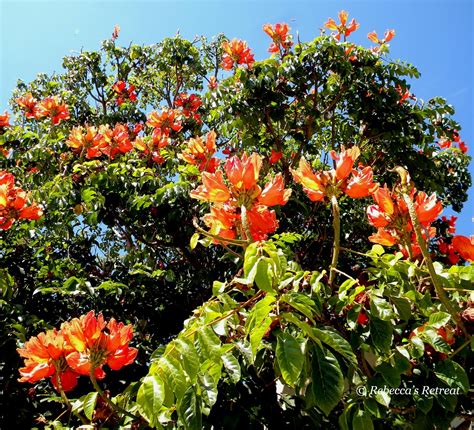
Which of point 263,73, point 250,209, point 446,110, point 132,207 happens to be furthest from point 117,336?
point 446,110

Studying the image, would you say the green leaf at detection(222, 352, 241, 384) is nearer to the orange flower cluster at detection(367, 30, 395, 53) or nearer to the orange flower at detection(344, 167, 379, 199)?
the orange flower at detection(344, 167, 379, 199)

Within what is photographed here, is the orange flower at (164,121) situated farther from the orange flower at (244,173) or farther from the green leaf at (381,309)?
the green leaf at (381,309)

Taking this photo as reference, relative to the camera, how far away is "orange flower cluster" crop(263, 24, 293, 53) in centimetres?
499

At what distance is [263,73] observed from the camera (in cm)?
450

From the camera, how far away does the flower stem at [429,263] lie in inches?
50.2

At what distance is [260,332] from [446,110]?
4578mm

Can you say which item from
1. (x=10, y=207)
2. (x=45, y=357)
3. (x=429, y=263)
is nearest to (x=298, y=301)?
(x=429, y=263)

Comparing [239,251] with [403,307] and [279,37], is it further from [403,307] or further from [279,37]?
[279,37]

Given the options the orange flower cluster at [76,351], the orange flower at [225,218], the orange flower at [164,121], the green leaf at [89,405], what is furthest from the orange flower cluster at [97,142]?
the green leaf at [89,405]

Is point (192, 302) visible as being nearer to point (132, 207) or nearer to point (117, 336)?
point (132, 207)

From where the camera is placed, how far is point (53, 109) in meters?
4.89

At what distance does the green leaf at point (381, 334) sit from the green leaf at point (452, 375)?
19cm

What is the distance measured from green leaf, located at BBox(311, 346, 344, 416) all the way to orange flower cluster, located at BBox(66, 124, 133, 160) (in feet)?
11.1

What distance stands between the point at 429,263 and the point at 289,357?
50 cm
